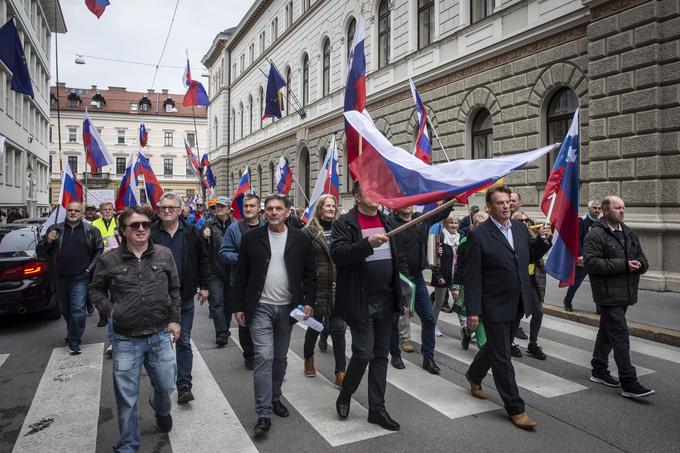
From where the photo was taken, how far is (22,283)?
7574 millimetres

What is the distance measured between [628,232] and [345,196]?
17932 millimetres

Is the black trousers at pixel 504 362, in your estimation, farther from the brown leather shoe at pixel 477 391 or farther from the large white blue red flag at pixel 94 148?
the large white blue red flag at pixel 94 148

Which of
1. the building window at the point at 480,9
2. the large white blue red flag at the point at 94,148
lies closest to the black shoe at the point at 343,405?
the large white blue red flag at the point at 94,148

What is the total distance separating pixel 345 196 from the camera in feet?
74.6

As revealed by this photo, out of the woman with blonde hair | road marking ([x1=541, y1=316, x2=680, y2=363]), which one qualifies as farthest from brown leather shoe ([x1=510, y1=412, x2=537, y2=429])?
road marking ([x1=541, y1=316, x2=680, y2=363])

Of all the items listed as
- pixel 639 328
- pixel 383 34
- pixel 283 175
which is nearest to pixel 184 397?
pixel 639 328

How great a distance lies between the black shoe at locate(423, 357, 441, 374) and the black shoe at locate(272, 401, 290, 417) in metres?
1.83

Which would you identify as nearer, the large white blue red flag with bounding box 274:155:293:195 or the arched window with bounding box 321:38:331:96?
the large white blue red flag with bounding box 274:155:293:195

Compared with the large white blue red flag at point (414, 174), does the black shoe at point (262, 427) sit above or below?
below

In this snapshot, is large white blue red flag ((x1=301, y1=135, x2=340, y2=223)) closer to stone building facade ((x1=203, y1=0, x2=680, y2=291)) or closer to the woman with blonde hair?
the woman with blonde hair

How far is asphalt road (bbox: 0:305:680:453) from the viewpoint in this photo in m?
3.81

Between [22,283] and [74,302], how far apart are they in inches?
67.2

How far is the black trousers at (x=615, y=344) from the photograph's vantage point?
4770 mm

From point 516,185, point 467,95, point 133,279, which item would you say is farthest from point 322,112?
point 133,279
